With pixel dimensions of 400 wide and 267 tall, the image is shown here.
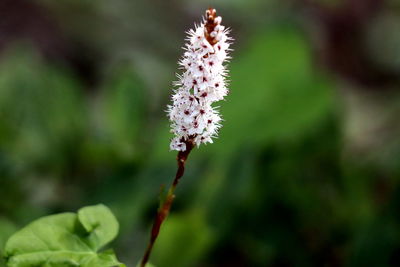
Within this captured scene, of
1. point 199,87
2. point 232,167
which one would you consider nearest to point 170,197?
point 199,87

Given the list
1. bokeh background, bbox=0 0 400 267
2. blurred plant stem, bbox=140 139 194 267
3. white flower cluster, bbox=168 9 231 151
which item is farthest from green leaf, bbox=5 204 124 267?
bokeh background, bbox=0 0 400 267

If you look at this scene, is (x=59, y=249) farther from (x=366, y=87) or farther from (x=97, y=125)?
(x=366, y=87)

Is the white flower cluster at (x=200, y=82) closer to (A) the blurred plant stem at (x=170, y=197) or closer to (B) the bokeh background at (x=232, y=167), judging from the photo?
(A) the blurred plant stem at (x=170, y=197)

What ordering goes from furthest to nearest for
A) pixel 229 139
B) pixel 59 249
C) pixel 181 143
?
pixel 229 139 < pixel 59 249 < pixel 181 143

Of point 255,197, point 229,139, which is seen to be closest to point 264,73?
point 229,139

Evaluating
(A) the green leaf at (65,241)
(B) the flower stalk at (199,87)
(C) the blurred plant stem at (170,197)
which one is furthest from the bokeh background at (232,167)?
(B) the flower stalk at (199,87)

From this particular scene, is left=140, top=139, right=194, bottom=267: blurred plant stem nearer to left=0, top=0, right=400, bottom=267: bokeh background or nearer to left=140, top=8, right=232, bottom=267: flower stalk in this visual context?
left=140, top=8, right=232, bottom=267: flower stalk
